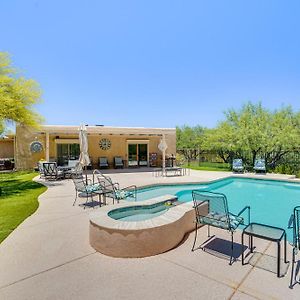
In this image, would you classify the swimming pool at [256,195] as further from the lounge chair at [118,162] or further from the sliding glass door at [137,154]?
the sliding glass door at [137,154]

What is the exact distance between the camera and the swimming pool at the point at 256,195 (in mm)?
7559

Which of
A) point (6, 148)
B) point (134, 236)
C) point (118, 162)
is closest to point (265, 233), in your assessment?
point (134, 236)

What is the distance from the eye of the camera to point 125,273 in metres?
3.24

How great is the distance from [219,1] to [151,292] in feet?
36.8

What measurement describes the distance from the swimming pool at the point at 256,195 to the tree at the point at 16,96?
784 cm

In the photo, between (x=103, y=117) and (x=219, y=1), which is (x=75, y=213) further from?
(x=103, y=117)

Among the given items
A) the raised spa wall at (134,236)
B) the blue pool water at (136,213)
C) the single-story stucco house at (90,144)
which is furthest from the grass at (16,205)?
the single-story stucco house at (90,144)

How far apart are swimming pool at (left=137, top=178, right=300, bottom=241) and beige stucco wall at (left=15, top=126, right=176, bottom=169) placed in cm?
902

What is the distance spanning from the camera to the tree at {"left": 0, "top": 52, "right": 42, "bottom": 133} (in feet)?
38.1

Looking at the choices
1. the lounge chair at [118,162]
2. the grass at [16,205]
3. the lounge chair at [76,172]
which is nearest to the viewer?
the grass at [16,205]

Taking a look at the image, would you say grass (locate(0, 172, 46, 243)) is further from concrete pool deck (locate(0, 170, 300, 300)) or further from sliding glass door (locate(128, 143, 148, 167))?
sliding glass door (locate(128, 143, 148, 167))

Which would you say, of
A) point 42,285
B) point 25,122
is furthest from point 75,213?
point 25,122

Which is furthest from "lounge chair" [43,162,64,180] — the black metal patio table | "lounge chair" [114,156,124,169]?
the black metal patio table

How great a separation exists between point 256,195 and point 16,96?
13304mm
